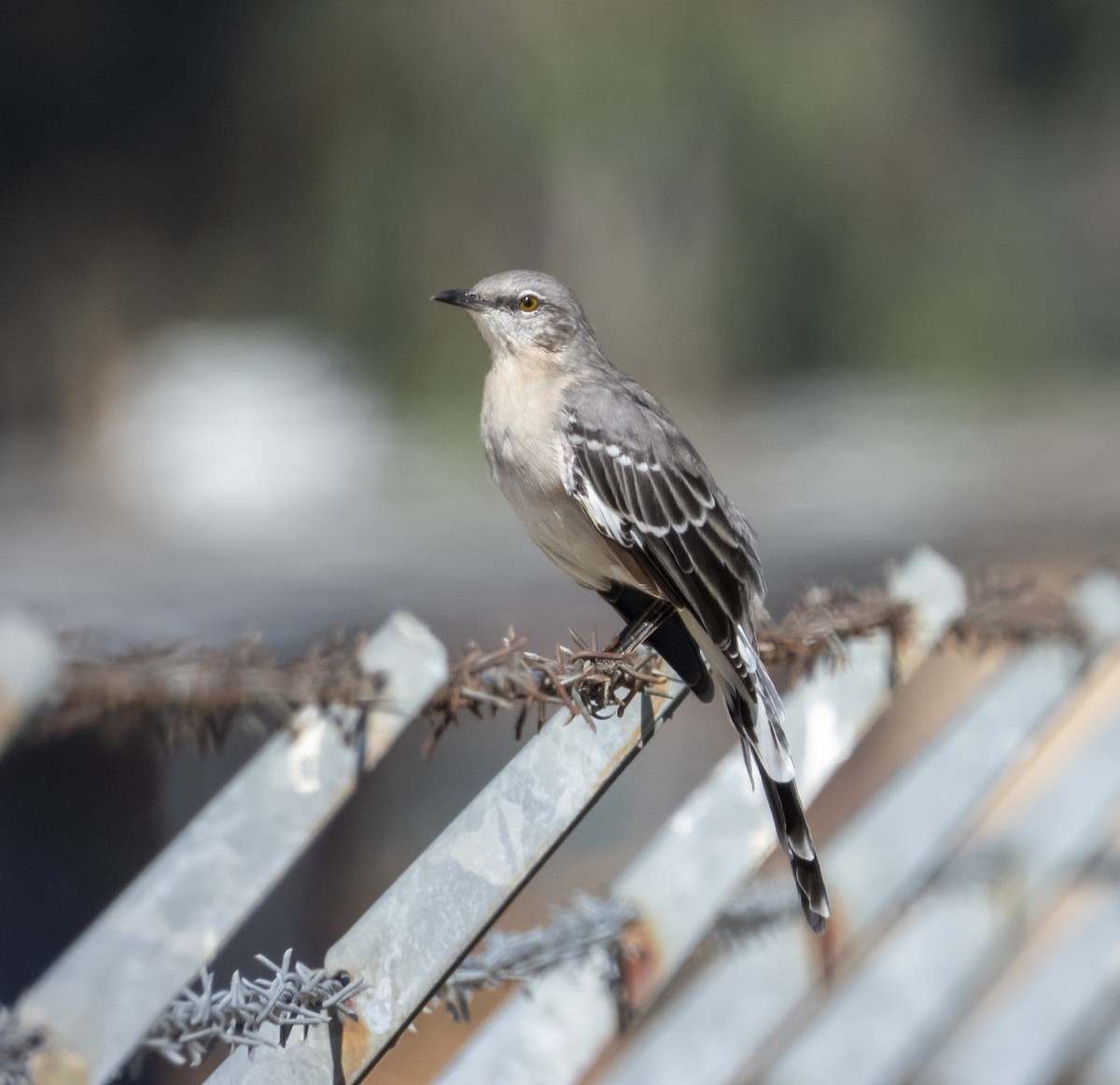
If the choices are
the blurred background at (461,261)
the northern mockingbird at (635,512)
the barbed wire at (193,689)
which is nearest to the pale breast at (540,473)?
the northern mockingbird at (635,512)

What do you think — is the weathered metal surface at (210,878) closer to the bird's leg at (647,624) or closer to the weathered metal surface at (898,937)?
the bird's leg at (647,624)

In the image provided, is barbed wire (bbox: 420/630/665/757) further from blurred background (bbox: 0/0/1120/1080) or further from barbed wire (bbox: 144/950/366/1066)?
blurred background (bbox: 0/0/1120/1080)

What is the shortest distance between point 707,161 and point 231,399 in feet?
20.4

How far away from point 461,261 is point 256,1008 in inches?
553

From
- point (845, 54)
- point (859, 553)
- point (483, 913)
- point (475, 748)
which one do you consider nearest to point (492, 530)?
point (859, 553)

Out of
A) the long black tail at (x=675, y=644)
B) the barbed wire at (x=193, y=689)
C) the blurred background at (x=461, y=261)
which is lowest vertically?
the barbed wire at (x=193, y=689)

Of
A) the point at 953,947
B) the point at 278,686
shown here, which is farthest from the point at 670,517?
the point at 953,947

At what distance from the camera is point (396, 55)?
1678cm

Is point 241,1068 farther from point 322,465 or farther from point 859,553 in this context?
point 322,465

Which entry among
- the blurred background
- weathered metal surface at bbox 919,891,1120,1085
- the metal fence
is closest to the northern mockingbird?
the metal fence

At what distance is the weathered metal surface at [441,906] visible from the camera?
1.28 meters

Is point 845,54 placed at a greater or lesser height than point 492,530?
greater

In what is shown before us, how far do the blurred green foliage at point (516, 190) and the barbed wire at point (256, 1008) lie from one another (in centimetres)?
1351

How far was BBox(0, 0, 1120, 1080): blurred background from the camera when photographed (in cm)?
1508
